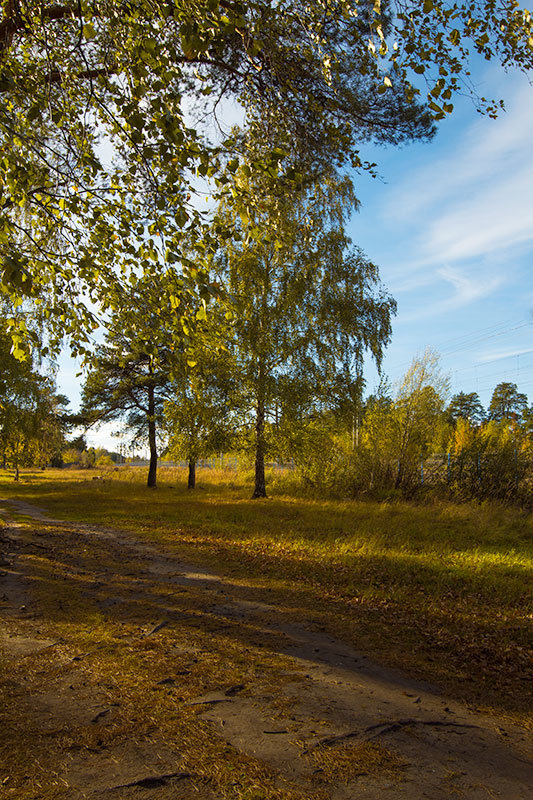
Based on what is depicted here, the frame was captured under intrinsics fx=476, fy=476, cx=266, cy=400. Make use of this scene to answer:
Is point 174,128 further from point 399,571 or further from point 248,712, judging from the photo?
→ point 399,571

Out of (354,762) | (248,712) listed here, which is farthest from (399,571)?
(354,762)

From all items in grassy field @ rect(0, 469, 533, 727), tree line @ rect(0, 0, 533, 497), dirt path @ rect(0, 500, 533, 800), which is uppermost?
tree line @ rect(0, 0, 533, 497)

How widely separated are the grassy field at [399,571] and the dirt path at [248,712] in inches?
20.5

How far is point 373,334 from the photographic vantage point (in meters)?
19.1

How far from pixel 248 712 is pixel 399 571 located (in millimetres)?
4805

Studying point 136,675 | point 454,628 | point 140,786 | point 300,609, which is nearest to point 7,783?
point 140,786

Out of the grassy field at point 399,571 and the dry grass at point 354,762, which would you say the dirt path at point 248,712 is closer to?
the dry grass at point 354,762

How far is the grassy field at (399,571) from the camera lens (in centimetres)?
450

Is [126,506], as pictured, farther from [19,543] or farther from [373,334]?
[373,334]

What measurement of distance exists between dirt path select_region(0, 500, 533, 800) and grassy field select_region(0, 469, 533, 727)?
52cm

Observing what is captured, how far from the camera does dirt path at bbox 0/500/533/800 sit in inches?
101

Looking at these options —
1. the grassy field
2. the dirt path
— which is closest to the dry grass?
the dirt path

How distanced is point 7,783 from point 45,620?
295cm

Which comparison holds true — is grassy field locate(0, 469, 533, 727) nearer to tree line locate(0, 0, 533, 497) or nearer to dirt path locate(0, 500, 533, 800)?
dirt path locate(0, 500, 533, 800)
